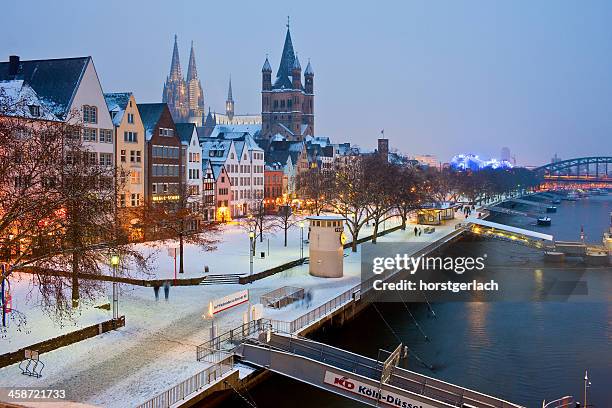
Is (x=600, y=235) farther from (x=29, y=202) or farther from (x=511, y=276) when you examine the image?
(x=29, y=202)

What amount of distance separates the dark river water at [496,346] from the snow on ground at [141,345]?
3.13 meters

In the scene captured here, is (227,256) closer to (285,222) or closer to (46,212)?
(285,222)

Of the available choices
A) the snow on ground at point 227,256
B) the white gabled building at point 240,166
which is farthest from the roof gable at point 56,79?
the white gabled building at point 240,166

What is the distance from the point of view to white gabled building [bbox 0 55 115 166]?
2263 inches

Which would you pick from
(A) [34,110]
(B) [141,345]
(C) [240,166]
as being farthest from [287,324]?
(C) [240,166]

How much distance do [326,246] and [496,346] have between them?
49.0ft

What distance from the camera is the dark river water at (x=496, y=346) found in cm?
2981

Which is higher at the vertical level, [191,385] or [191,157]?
[191,157]

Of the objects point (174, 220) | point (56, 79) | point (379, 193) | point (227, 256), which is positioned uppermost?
point (56, 79)

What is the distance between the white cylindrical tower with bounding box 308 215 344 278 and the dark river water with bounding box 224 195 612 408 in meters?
4.50

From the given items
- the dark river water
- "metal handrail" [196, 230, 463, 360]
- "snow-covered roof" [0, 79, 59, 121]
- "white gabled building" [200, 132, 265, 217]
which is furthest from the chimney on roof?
the dark river water

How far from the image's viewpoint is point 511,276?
6122 centimetres

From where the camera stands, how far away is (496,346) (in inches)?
1473

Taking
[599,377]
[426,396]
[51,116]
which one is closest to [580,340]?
[599,377]
